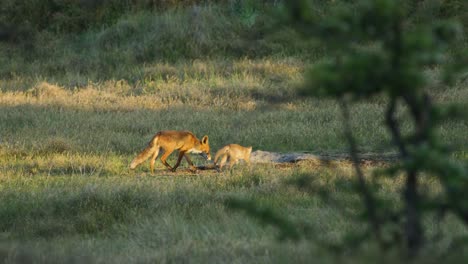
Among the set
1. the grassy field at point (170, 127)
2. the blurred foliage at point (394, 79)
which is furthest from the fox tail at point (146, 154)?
the blurred foliage at point (394, 79)

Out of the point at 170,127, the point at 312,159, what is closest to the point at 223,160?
the point at 312,159

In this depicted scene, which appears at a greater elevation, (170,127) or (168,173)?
(168,173)

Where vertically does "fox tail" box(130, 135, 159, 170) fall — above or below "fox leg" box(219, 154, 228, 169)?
above

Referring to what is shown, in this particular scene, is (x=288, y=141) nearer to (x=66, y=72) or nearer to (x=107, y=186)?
(x=107, y=186)

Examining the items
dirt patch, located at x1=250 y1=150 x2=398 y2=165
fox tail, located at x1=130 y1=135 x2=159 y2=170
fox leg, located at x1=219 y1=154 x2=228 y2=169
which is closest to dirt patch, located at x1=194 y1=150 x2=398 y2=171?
dirt patch, located at x1=250 y1=150 x2=398 y2=165

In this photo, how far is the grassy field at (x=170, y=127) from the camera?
748 centimetres

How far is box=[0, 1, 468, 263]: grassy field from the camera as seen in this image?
24.6ft

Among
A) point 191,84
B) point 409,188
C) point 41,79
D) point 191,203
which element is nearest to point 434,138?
point 409,188

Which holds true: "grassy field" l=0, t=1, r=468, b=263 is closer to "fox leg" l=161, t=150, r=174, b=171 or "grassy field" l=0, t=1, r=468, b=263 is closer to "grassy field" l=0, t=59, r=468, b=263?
"grassy field" l=0, t=59, r=468, b=263

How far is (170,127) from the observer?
57.7 ft

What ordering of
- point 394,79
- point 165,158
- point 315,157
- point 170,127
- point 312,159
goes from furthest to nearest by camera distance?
point 170,127 < point 315,157 < point 165,158 < point 312,159 < point 394,79

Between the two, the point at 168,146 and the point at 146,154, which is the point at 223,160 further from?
the point at 146,154

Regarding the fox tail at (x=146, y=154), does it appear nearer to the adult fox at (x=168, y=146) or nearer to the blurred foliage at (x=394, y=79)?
the adult fox at (x=168, y=146)

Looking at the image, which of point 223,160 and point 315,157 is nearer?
point 223,160
